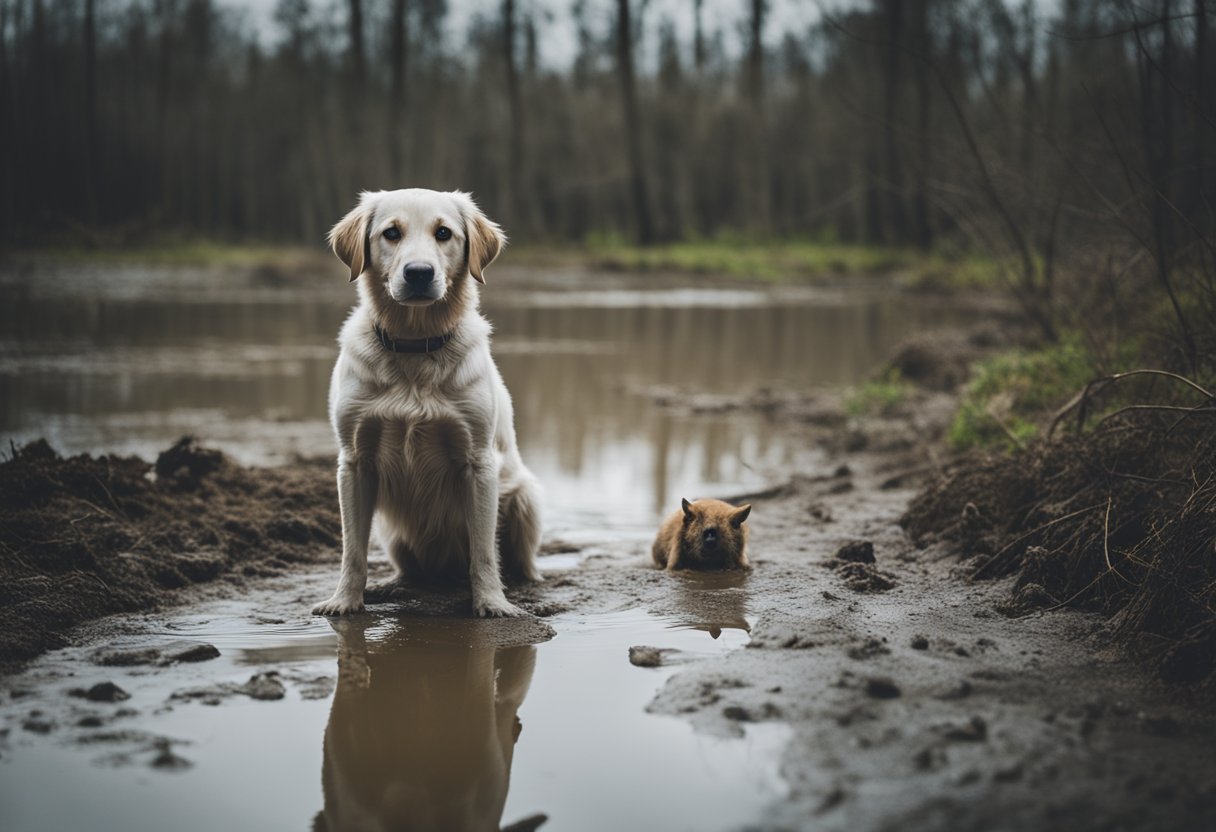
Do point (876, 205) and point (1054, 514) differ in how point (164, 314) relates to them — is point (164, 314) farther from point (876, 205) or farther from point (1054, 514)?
point (876, 205)

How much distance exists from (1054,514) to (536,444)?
492 centimetres

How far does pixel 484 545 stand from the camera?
4.87m

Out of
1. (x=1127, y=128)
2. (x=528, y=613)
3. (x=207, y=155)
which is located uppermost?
(x=207, y=155)

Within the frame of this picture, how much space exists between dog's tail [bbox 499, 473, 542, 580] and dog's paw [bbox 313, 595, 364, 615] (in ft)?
2.89

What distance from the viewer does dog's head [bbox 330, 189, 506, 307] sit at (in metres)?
4.57

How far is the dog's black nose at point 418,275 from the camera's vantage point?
4527 millimetres

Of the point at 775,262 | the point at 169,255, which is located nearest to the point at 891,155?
the point at 775,262

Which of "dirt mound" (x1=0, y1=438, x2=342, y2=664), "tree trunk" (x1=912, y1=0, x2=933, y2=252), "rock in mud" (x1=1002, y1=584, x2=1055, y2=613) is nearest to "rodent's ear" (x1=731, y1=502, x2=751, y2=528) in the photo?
"rock in mud" (x1=1002, y1=584, x2=1055, y2=613)

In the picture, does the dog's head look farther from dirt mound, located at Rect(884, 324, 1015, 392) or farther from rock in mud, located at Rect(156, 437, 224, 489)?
dirt mound, located at Rect(884, 324, 1015, 392)

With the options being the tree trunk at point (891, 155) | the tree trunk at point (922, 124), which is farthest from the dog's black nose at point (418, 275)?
the tree trunk at point (891, 155)

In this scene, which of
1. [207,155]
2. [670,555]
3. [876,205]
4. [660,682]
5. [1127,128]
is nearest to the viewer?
[660,682]

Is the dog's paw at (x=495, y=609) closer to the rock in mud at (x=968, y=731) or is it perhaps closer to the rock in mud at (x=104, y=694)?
the rock in mud at (x=104, y=694)

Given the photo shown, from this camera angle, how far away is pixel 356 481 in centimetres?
483

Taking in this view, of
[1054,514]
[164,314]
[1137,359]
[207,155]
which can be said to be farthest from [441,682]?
[207,155]
